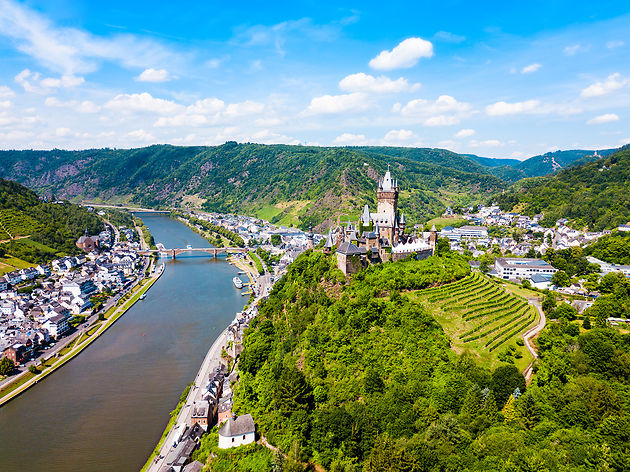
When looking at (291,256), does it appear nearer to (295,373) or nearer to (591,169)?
(295,373)

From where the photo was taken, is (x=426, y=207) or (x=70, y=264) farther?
(x=426, y=207)

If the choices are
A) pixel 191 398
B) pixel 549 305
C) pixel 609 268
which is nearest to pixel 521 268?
pixel 609 268

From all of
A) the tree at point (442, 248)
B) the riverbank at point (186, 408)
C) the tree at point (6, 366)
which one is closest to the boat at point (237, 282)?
the riverbank at point (186, 408)

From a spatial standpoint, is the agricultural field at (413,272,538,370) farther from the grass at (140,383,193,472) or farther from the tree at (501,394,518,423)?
the grass at (140,383,193,472)

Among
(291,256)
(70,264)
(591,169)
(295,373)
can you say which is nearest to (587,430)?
(295,373)

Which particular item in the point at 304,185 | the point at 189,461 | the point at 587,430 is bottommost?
the point at 189,461

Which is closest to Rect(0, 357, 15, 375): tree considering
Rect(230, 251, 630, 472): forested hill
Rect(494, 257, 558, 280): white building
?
Rect(230, 251, 630, 472): forested hill
